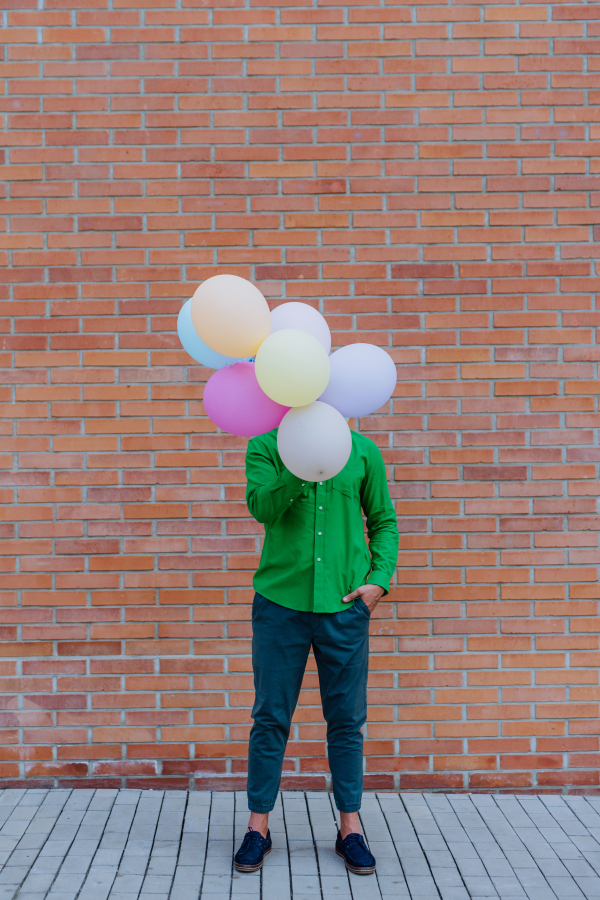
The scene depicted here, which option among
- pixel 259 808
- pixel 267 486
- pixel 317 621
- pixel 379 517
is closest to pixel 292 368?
pixel 267 486

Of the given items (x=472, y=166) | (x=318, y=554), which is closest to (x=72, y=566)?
(x=318, y=554)

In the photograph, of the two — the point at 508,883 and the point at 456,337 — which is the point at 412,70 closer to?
the point at 456,337

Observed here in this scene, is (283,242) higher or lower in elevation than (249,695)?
higher

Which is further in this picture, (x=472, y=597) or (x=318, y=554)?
(x=472, y=597)

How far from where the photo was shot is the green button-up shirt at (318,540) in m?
2.59

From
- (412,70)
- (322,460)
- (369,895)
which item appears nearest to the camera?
(322,460)

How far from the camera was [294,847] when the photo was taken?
9.17 ft

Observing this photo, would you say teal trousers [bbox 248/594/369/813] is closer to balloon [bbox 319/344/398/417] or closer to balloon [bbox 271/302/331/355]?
balloon [bbox 319/344/398/417]

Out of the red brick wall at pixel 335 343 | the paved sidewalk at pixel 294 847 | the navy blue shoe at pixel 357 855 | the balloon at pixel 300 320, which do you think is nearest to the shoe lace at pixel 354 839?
the navy blue shoe at pixel 357 855

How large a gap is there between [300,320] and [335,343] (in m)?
0.93

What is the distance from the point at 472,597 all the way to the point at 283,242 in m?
1.81

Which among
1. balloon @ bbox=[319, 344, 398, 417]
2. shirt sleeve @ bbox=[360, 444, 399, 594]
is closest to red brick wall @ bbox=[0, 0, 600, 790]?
shirt sleeve @ bbox=[360, 444, 399, 594]

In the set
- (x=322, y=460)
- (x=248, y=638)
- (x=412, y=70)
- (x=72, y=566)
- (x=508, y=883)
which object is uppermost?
(x=412, y=70)

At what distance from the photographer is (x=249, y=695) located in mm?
3303
